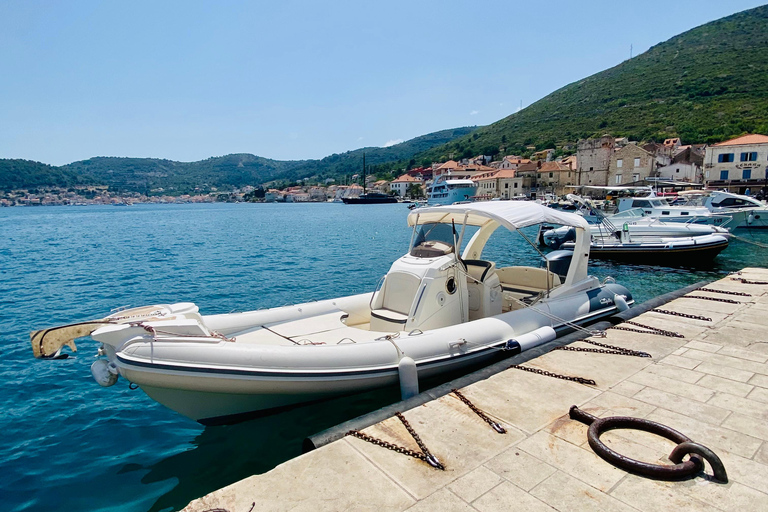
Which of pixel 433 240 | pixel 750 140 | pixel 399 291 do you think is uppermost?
pixel 750 140

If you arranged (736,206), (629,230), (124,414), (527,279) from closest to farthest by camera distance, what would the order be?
(124,414) < (527,279) < (629,230) < (736,206)

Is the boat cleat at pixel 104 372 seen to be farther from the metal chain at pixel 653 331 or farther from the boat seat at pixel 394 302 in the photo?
the metal chain at pixel 653 331

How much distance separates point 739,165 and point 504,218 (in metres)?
55.3

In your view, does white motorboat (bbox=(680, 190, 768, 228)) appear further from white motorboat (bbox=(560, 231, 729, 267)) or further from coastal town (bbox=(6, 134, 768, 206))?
white motorboat (bbox=(560, 231, 729, 267))

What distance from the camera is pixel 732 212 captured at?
27.1 meters

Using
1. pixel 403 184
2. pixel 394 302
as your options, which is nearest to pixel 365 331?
pixel 394 302

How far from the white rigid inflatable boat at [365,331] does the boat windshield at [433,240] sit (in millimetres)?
20

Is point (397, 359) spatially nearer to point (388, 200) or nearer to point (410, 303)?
point (410, 303)

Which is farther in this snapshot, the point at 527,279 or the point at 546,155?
the point at 546,155

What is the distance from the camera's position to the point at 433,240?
7.11 metres

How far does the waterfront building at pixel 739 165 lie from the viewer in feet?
144

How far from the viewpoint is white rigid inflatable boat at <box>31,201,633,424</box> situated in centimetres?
476

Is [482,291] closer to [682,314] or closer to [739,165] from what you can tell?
[682,314]

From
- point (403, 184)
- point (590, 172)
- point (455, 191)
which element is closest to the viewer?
point (590, 172)
